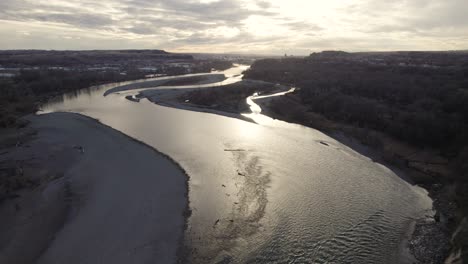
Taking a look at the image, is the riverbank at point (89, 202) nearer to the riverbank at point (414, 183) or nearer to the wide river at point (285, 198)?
the wide river at point (285, 198)

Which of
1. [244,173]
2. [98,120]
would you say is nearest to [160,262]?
[244,173]

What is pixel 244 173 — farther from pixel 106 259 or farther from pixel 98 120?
pixel 98 120

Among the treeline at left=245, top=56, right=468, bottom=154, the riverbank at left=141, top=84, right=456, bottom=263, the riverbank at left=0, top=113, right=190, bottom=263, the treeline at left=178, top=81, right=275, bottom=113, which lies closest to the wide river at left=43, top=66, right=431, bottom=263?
the riverbank at left=141, top=84, right=456, bottom=263

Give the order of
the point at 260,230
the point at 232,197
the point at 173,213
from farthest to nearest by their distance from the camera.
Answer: the point at 232,197 → the point at 173,213 → the point at 260,230

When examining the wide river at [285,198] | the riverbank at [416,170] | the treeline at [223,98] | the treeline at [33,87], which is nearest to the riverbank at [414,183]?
the riverbank at [416,170]

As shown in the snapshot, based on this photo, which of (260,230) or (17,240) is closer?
(17,240)

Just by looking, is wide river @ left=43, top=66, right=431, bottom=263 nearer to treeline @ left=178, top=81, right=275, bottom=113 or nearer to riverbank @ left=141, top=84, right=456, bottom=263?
riverbank @ left=141, top=84, right=456, bottom=263

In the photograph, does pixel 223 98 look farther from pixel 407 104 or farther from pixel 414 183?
pixel 414 183
